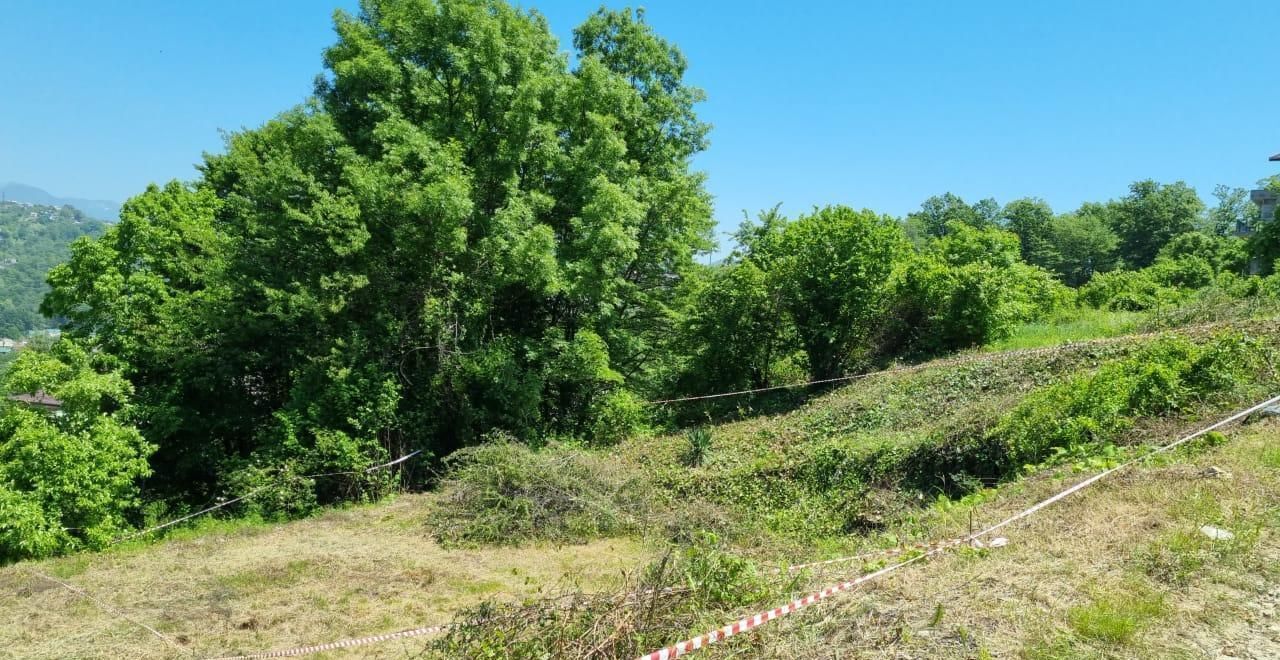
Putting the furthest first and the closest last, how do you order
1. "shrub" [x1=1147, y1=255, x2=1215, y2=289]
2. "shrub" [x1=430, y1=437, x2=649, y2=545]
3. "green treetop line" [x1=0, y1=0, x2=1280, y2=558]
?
1. "shrub" [x1=1147, y1=255, x2=1215, y2=289]
2. "green treetop line" [x1=0, y1=0, x2=1280, y2=558]
3. "shrub" [x1=430, y1=437, x2=649, y2=545]

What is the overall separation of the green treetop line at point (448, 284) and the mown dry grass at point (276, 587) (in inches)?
112

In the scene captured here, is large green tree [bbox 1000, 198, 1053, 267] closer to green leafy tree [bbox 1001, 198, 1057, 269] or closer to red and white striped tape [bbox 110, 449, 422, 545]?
green leafy tree [bbox 1001, 198, 1057, 269]

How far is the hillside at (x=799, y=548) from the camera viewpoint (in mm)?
4090

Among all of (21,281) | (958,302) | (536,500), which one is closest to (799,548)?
(536,500)

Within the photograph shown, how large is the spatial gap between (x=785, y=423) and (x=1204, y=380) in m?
6.88

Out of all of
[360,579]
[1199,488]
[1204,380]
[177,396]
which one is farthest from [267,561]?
[1204,380]

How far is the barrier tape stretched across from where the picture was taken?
12.5 feet

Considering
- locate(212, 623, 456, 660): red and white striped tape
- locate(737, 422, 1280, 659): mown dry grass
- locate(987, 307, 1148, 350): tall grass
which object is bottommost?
locate(212, 623, 456, 660): red and white striped tape

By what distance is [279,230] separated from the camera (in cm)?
1344

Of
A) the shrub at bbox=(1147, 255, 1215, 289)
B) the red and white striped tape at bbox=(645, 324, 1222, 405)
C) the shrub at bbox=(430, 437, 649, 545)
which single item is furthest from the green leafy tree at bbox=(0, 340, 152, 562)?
the shrub at bbox=(1147, 255, 1215, 289)

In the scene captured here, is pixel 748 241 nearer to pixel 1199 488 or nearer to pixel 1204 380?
pixel 1204 380

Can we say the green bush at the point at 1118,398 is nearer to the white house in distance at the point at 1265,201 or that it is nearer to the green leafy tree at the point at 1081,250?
the white house in distance at the point at 1265,201

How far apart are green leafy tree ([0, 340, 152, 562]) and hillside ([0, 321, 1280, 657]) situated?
1.77ft

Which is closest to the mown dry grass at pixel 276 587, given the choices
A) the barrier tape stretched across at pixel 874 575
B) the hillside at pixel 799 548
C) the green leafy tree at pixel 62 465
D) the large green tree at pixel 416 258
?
the hillside at pixel 799 548
